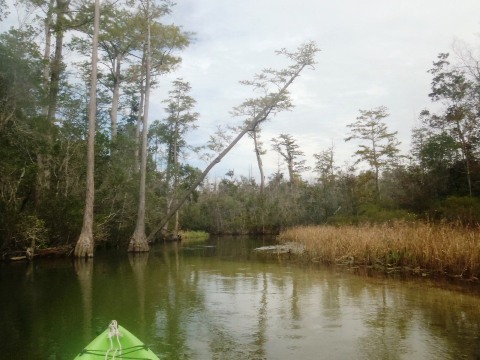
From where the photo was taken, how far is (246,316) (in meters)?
5.72

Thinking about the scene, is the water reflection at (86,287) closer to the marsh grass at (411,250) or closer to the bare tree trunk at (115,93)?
the marsh grass at (411,250)

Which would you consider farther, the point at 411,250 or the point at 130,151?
the point at 130,151

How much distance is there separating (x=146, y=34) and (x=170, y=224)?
45.6 feet

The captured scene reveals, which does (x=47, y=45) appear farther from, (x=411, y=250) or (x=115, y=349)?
(x=115, y=349)

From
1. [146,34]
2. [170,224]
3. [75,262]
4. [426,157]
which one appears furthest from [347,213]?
[75,262]

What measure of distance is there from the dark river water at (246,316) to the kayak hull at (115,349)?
128 centimetres

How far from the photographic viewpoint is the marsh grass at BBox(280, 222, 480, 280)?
27.5 feet

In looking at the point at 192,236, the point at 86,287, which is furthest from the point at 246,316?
the point at 192,236

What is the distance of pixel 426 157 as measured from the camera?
2205cm

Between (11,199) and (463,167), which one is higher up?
(463,167)

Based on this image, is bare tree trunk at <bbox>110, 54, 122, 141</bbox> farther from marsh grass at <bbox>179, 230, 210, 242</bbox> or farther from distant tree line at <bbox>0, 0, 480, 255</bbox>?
marsh grass at <bbox>179, 230, 210, 242</bbox>

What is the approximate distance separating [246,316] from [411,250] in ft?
18.9

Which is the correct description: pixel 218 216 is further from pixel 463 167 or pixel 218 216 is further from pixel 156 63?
pixel 463 167

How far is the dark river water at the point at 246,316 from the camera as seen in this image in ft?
13.7
